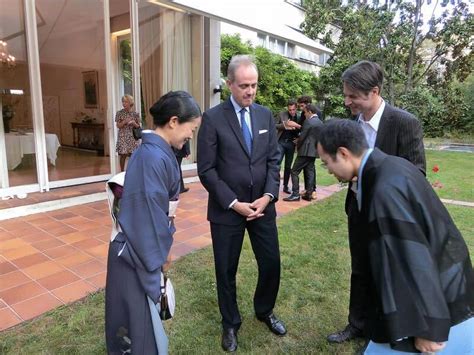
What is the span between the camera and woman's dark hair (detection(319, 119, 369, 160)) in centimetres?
141

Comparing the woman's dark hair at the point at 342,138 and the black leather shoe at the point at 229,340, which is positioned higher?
the woman's dark hair at the point at 342,138

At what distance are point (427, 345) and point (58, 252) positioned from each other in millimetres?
3370

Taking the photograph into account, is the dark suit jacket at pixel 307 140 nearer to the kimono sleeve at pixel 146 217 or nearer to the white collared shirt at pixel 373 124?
the white collared shirt at pixel 373 124

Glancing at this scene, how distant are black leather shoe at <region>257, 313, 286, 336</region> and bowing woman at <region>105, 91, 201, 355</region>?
1.00 meters

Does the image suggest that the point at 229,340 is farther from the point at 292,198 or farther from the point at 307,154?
the point at 307,154

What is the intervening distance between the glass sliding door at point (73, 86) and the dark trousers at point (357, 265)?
505cm

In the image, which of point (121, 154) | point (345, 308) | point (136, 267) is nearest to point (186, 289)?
point (345, 308)

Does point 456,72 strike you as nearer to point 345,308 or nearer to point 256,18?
point 256,18

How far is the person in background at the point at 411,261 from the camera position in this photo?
1.20 m

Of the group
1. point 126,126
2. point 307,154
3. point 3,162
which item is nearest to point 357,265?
point 307,154

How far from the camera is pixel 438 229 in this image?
4.12 ft

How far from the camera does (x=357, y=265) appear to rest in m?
2.17

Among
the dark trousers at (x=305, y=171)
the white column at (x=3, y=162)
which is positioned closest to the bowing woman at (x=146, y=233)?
the dark trousers at (x=305, y=171)

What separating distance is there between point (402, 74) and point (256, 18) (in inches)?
298
